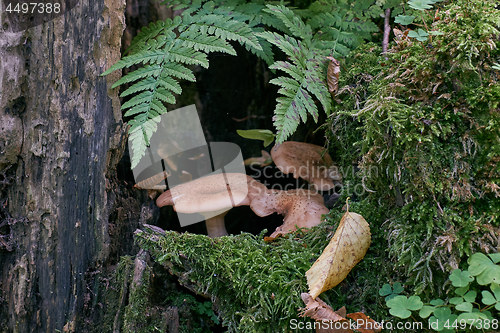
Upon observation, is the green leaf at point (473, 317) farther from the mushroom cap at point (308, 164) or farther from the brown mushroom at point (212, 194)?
the brown mushroom at point (212, 194)

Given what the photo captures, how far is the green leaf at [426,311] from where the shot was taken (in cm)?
217

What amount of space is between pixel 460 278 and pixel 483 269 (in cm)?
13

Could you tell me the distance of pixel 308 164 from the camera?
3473 millimetres

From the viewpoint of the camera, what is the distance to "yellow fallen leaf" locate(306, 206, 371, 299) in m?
2.37

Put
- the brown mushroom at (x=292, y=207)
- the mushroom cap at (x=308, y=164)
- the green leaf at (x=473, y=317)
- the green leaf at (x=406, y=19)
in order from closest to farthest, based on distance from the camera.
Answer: the green leaf at (x=473, y=317) → the green leaf at (x=406, y=19) → the brown mushroom at (x=292, y=207) → the mushroom cap at (x=308, y=164)

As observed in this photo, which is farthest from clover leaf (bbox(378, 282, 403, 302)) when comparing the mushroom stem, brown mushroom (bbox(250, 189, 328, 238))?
the mushroom stem

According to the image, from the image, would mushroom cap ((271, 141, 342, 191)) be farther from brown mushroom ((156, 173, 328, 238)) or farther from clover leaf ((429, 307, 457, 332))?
clover leaf ((429, 307, 457, 332))

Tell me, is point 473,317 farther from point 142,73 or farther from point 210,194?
point 142,73

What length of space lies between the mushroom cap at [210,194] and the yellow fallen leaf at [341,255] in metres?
0.99

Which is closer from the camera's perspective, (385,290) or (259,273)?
(385,290)

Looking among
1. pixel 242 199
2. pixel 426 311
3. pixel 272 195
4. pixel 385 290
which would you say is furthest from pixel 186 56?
pixel 426 311

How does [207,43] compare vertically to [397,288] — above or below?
above

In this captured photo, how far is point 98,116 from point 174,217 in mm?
1220

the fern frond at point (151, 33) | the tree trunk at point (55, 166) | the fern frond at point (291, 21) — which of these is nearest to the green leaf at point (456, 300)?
the fern frond at point (291, 21)
